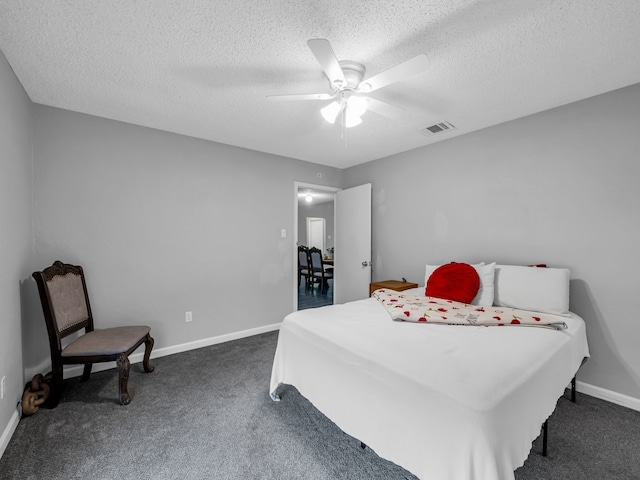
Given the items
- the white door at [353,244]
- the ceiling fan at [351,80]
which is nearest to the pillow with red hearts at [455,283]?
the white door at [353,244]

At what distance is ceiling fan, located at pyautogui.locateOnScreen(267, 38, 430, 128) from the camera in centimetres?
149

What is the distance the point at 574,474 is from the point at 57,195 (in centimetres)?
414

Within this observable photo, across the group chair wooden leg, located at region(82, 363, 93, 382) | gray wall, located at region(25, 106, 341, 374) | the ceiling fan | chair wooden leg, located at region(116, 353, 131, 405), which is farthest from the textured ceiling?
chair wooden leg, located at region(82, 363, 93, 382)

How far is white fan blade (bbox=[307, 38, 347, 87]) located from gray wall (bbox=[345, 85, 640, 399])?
2.02 metres

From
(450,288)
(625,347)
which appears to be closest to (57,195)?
(450,288)

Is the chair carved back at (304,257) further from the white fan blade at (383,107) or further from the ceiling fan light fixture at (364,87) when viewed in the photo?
the ceiling fan light fixture at (364,87)

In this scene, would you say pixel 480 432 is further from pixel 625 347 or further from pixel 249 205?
pixel 249 205

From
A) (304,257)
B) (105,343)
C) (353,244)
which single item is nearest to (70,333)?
(105,343)

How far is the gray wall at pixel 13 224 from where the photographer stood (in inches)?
69.2

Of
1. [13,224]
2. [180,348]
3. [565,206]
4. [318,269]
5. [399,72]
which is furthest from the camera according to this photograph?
[318,269]

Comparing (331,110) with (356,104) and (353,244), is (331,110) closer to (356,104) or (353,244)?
(356,104)

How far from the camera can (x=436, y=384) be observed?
1.18 metres

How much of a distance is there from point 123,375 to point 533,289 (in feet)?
10.7

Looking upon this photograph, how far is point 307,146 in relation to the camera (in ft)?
11.7
